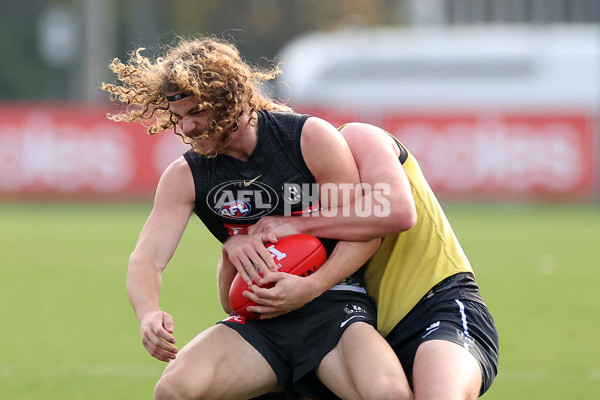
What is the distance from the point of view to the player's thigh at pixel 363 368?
4199 mm

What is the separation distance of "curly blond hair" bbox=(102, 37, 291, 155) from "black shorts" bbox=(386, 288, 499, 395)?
47.2 inches

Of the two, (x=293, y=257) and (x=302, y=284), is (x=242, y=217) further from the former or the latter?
(x=302, y=284)

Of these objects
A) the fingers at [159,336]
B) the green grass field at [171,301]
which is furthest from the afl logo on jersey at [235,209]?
the green grass field at [171,301]

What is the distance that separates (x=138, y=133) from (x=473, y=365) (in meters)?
16.2

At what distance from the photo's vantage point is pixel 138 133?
19906mm

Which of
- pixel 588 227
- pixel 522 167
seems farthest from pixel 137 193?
pixel 588 227

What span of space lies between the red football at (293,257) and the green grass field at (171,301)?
70.3 inches

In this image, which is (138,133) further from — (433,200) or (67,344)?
(433,200)

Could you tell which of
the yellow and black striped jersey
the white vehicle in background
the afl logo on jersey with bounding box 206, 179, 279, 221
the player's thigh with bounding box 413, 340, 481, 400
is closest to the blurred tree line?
the white vehicle in background

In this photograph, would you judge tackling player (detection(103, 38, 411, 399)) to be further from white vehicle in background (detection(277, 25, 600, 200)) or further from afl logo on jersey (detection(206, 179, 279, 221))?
white vehicle in background (detection(277, 25, 600, 200))

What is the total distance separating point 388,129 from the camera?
794 inches

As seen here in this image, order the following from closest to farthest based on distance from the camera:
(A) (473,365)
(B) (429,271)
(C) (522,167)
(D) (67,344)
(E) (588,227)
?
(A) (473,365) < (B) (429,271) < (D) (67,344) < (E) (588,227) < (C) (522,167)

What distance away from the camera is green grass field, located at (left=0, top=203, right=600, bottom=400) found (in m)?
6.58

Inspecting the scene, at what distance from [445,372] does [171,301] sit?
5.73m
